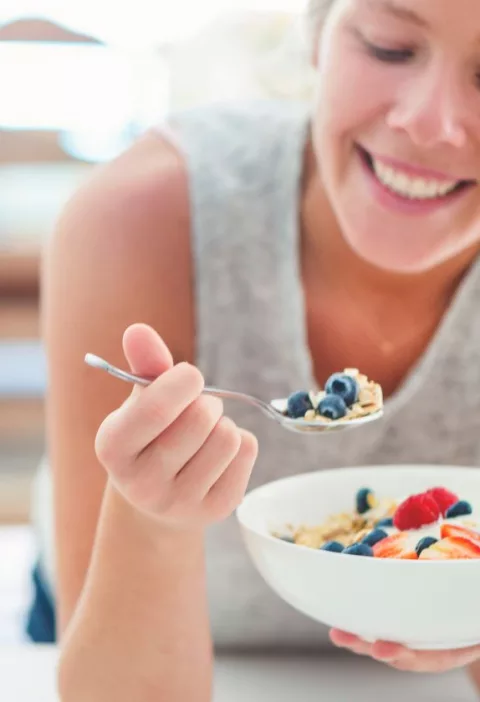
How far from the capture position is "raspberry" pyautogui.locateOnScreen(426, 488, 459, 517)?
0.52 metres

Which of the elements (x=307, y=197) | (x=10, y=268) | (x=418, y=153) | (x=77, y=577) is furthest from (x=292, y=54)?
(x=10, y=268)

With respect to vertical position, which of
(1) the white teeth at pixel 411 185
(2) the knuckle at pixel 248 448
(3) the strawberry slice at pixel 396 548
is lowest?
(3) the strawberry slice at pixel 396 548

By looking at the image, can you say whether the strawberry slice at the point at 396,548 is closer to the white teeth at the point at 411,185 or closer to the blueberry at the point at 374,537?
the blueberry at the point at 374,537

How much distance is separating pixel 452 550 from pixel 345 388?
0.35ft

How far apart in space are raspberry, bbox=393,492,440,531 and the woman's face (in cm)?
17

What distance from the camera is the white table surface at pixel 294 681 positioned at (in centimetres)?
54

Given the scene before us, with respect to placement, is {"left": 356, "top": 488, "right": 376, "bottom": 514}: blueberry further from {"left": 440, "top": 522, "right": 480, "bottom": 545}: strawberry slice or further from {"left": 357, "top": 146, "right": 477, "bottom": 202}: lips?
{"left": 357, "top": 146, "right": 477, "bottom": 202}: lips

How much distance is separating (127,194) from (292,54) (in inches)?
25.4

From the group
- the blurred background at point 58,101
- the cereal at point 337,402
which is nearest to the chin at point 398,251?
the cereal at point 337,402

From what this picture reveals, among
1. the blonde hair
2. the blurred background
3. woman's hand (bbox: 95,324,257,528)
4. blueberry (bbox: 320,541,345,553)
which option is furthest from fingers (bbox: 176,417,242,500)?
the blurred background

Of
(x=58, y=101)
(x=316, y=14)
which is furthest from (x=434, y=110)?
(x=58, y=101)

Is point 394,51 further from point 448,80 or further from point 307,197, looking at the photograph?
point 307,197

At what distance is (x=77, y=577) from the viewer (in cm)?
59

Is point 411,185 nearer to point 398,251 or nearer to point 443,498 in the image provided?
point 398,251
